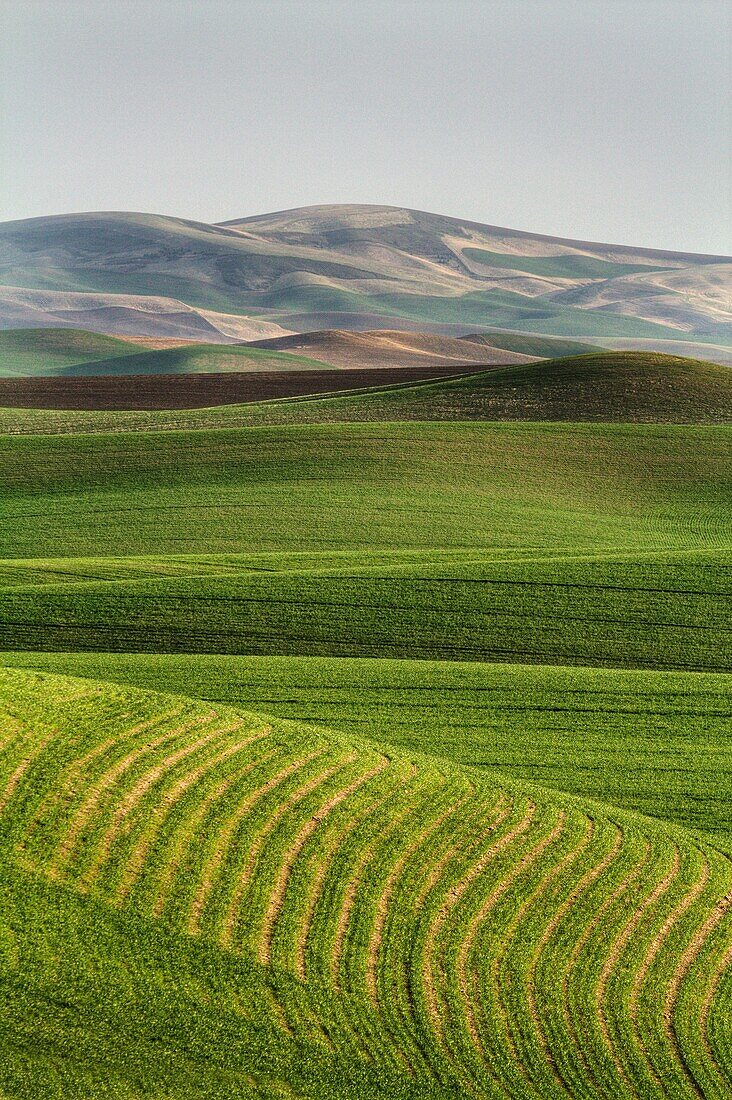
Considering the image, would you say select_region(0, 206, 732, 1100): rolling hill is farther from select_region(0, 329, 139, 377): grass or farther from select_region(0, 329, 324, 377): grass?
select_region(0, 329, 139, 377): grass

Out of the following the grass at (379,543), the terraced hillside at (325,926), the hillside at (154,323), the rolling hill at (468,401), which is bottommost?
the terraced hillside at (325,926)

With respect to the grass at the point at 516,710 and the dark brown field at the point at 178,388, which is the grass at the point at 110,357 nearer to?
the dark brown field at the point at 178,388

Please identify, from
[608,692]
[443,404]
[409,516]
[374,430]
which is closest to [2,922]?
[608,692]

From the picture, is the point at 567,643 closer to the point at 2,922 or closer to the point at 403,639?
the point at 403,639

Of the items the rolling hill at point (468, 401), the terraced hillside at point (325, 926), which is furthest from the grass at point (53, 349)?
the terraced hillside at point (325, 926)

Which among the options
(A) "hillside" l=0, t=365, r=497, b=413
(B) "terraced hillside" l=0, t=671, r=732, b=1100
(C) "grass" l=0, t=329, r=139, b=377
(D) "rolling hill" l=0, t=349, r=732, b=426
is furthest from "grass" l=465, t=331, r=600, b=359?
(B) "terraced hillside" l=0, t=671, r=732, b=1100

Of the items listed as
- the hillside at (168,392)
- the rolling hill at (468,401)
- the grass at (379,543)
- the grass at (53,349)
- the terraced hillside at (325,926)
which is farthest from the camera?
the grass at (53,349)
